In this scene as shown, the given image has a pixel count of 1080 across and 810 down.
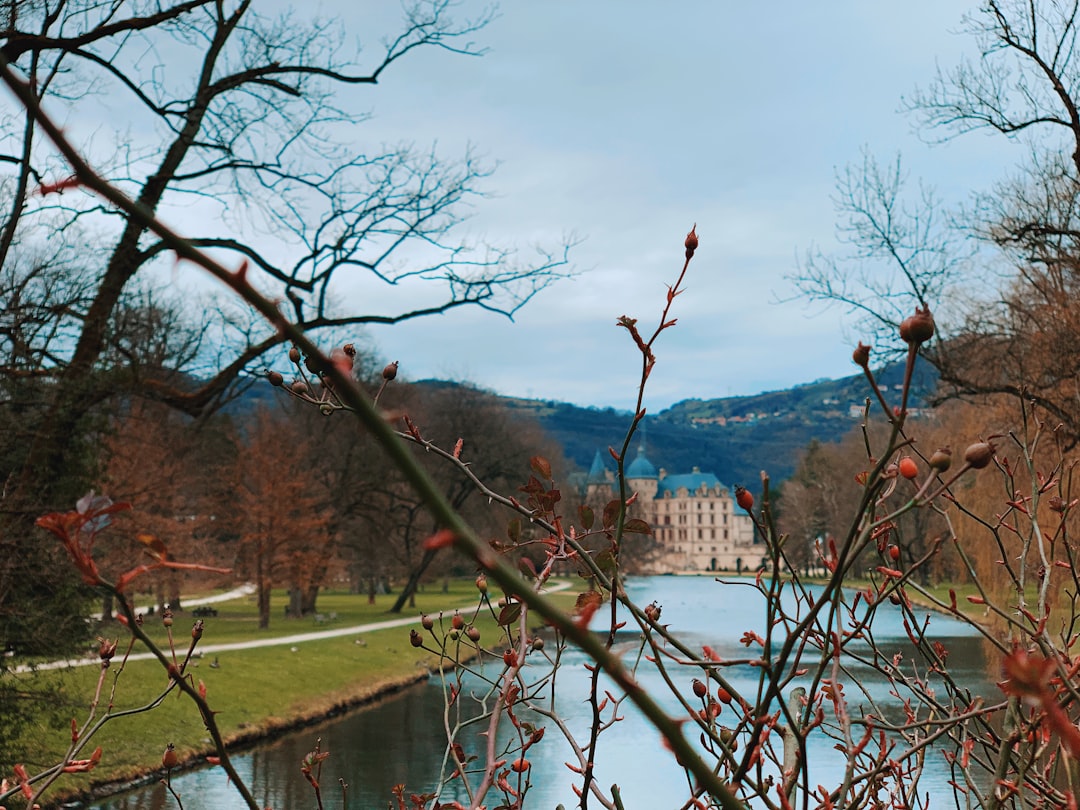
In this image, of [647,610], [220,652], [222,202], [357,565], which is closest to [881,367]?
[222,202]

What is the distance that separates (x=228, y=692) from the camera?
19.3 meters

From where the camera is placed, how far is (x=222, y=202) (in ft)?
48.2

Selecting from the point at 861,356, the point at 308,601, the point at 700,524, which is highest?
the point at 861,356

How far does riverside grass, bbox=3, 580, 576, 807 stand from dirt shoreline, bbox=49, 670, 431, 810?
0.03 m

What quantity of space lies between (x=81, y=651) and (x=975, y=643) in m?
23.0

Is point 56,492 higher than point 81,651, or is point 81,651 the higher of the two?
point 56,492

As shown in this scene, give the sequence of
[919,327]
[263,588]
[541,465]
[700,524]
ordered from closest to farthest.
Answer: [919,327] → [541,465] → [263,588] → [700,524]

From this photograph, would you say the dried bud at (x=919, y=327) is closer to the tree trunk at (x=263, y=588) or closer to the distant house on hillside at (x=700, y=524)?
the tree trunk at (x=263, y=588)

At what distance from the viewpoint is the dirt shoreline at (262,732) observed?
13125 mm

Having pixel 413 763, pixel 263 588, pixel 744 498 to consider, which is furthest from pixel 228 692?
pixel 744 498

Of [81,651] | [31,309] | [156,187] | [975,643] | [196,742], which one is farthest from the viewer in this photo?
[975,643]

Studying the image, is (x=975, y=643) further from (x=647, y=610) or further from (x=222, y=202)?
(x=647, y=610)

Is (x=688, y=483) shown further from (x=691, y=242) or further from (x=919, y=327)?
(x=919, y=327)

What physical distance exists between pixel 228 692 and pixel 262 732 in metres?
1.53
